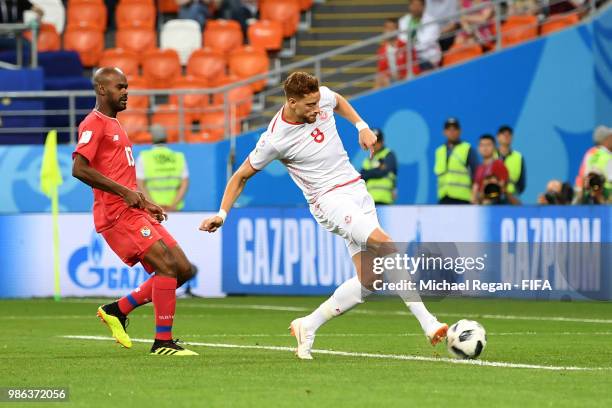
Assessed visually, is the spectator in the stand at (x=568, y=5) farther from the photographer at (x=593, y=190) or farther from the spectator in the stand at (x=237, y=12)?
the spectator in the stand at (x=237, y=12)

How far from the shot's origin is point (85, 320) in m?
16.3

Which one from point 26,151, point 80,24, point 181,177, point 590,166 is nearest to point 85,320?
point 181,177

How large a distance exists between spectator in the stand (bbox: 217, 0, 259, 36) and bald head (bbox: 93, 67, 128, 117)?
16423 millimetres

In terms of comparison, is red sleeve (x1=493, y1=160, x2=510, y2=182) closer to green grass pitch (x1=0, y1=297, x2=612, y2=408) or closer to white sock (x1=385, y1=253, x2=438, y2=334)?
green grass pitch (x1=0, y1=297, x2=612, y2=408)

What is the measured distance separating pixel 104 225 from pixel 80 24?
55.6 ft

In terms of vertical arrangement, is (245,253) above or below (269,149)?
below

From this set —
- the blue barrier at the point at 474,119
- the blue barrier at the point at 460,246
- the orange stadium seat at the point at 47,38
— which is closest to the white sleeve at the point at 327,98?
the blue barrier at the point at 460,246

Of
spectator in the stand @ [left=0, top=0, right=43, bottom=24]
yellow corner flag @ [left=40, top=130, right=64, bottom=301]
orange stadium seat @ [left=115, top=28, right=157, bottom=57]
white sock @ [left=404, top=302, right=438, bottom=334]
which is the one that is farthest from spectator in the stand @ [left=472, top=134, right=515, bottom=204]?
spectator in the stand @ [left=0, top=0, right=43, bottom=24]

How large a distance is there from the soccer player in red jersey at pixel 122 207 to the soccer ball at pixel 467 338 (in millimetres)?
2046

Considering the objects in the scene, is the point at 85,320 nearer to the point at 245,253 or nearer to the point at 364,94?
the point at 245,253

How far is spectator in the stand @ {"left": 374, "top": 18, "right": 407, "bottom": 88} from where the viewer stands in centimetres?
2500

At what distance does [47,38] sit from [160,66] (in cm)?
225

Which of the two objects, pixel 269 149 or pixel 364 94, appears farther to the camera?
pixel 364 94

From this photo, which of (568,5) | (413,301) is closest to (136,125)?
(568,5)
